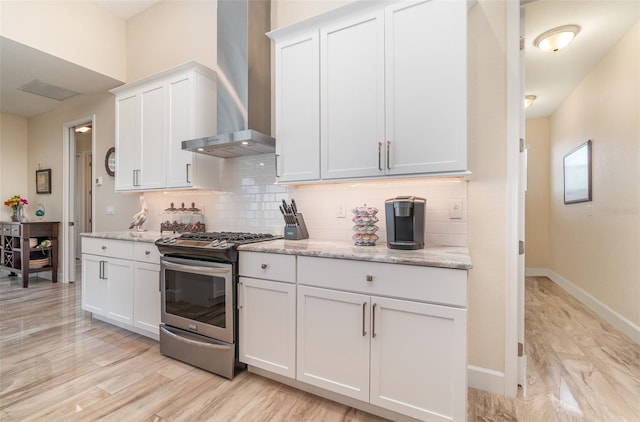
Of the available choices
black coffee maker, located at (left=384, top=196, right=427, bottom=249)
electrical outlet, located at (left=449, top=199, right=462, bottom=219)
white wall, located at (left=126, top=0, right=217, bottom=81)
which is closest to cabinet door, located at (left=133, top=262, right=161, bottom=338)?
black coffee maker, located at (left=384, top=196, right=427, bottom=249)

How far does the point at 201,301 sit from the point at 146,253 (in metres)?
0.82

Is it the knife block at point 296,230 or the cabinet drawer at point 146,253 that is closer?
the knife block at point 296,230

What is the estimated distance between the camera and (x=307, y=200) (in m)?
2.54

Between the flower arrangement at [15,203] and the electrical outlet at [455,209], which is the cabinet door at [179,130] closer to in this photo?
the electrical outlet at [455,209]

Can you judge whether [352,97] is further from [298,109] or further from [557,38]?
[557,38]

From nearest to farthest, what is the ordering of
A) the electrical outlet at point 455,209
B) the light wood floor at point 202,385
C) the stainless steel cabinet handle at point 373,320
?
the stainless steel cabinet handle at point 373,320, the light wood floor at point 202,385, the electrical outlet at point 455,209

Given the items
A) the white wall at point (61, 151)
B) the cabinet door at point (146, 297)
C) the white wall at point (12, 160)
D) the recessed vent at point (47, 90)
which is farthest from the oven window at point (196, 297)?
the white wall at point (12, 160)

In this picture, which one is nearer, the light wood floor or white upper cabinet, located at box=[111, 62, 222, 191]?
the light wood floor

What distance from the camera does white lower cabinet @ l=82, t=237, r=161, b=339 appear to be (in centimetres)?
257

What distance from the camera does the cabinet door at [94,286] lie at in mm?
2953

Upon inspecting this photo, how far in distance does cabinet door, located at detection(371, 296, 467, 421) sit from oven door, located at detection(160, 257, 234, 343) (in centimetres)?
101

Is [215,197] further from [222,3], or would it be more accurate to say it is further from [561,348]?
[561,348]

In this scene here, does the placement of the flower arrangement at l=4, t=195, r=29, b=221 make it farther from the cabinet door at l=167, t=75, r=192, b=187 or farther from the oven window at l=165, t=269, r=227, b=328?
the oven window at l=165, t=269, r=227, b=328

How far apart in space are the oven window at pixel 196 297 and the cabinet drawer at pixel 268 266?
8.1 inches
